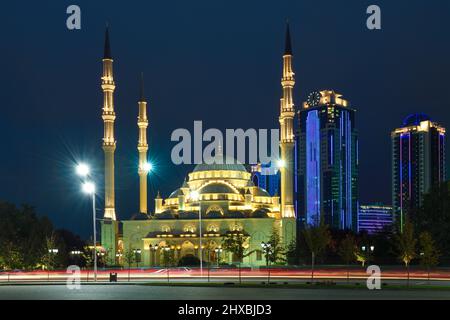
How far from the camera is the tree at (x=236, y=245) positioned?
77.8 m

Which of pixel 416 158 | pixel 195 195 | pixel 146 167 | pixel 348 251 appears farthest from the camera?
pixel 416 158

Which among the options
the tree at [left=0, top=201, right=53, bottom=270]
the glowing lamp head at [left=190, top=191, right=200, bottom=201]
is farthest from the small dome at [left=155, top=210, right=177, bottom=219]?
the tree at [left=0, top=201, right=53, bottom=270]

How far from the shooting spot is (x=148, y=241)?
288 feet

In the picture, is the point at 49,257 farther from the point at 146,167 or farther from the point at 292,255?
the point at 146,167

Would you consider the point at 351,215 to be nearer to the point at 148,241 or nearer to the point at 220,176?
the point at 220,176

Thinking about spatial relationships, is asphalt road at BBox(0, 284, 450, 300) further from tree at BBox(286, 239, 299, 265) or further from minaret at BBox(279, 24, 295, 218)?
minaret at BBox(279, 24, 295, 218)

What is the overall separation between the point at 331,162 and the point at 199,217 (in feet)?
324

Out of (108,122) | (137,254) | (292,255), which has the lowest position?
(137,254)

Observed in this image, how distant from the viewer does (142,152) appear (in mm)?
93750

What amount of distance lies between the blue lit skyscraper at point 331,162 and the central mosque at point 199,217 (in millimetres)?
77764

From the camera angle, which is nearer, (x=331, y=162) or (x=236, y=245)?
(x=236, y=245)

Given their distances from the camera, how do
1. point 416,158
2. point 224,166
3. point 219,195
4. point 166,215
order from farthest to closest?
point 416,158 < point 224,166 < point 219,195 < point 166,215

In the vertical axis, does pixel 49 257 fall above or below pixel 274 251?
above

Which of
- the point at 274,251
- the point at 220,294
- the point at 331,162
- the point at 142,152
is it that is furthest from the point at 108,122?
the point at 331,162
